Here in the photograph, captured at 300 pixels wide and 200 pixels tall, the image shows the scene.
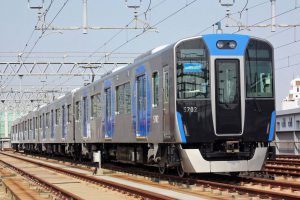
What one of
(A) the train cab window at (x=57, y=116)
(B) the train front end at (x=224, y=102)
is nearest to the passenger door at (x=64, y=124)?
(A) the train cab window at (x=57, y=116)

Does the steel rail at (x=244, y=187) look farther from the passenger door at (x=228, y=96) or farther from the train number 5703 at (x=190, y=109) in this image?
the train number 5703 at (x=190, y=109)

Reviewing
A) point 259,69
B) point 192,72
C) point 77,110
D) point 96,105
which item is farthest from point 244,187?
point 77,110

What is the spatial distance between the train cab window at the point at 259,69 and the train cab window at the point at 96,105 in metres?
9.69

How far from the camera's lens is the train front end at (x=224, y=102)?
1518 cm

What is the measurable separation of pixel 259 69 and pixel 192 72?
1720mm

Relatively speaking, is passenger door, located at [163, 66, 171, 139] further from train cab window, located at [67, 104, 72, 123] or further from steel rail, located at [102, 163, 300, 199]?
train cab window, located at [67, 104, 72, 123]

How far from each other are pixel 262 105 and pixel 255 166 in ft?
4.98

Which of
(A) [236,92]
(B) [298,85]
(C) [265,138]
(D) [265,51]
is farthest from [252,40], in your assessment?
(B) [298,85]

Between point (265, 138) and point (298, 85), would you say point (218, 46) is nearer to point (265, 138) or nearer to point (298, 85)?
point (265, 138)

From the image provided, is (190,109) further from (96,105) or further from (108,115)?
(96,105)

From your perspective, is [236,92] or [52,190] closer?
[236,92]

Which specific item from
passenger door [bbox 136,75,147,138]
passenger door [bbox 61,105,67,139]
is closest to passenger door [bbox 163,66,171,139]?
passenger door [bbox 136,75,147,138]

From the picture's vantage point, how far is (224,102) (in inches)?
607

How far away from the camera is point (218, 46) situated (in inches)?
615
